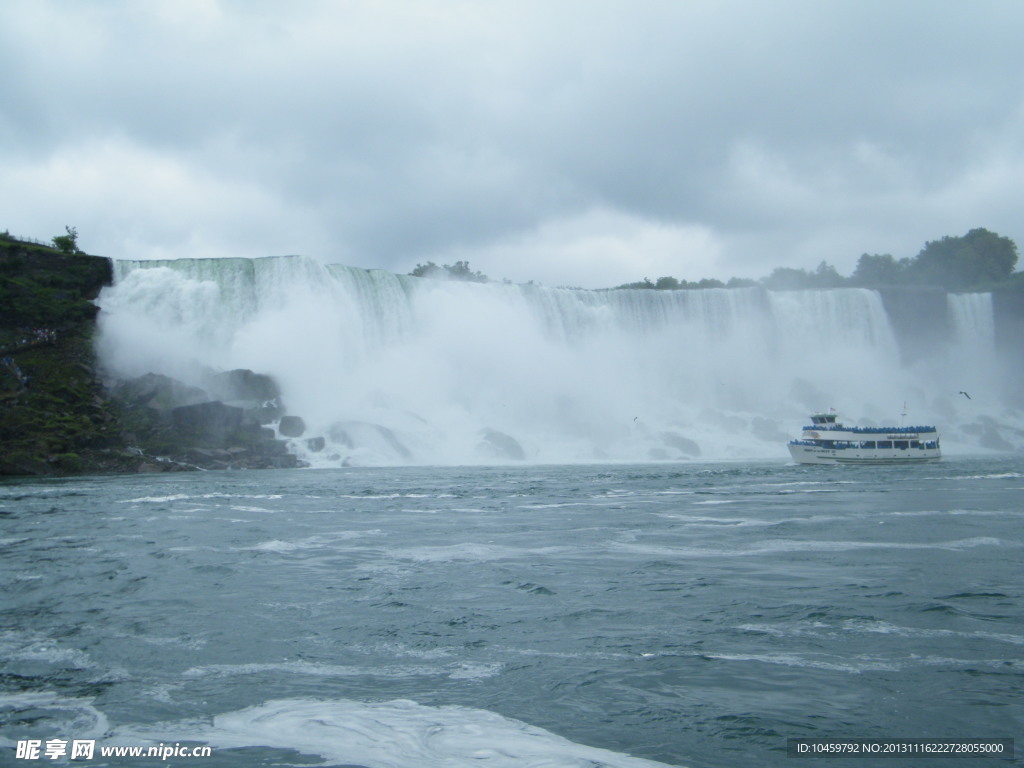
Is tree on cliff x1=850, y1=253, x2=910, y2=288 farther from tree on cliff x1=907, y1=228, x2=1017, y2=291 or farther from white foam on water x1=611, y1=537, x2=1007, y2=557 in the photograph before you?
white foam on water x1=611, y1=537, x2=1007, y2=557

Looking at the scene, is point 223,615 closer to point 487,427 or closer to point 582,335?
point 487,427

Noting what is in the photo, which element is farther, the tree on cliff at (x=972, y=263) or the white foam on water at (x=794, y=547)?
the tree on cliff at (x=972, y=263)

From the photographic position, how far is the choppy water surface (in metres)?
5.51

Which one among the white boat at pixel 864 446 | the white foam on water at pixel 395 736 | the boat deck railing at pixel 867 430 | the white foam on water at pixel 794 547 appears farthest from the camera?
the boat deck railing at pixel 867 430

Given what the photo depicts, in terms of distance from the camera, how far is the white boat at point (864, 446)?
36.7 m

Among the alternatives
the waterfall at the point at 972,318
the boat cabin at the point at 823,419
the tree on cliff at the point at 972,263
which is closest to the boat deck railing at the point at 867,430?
the boat cabin at the point at 823,419

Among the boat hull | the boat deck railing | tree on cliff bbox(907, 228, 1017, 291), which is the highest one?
tree on cliff bbox(907, 228, 1017, 291)

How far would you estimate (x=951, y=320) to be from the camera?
201 ft

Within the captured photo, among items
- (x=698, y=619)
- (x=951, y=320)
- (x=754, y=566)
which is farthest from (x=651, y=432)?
(x=698, y=619)

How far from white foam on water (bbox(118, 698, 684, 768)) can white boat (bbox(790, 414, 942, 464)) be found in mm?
33506

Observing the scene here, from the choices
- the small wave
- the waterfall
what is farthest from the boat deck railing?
the small wave

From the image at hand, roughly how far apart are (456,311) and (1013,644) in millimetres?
40950

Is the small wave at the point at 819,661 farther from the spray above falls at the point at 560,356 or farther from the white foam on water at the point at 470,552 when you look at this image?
the spray above falls at the point at 560,356

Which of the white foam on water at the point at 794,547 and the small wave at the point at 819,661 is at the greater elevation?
the small wave at the point at 819,661
